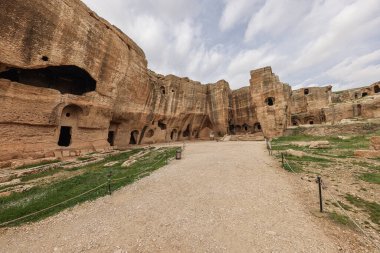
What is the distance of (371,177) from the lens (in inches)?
316

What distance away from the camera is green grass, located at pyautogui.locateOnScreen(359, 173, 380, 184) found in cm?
757

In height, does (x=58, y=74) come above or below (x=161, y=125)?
above

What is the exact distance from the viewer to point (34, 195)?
7.85 meters

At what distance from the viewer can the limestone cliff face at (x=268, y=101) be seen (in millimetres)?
27094

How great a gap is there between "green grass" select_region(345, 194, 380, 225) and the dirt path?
1.65 meters

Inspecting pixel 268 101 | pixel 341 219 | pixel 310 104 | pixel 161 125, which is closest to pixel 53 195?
pixel 341 219

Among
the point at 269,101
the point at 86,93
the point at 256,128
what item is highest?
the point at 269,101

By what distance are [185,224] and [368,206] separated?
18.7 ft

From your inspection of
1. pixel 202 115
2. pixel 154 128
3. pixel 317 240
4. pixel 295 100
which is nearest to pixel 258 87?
pixel 202 115

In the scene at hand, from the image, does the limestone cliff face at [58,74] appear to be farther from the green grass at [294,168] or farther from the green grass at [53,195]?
the green grass at [294,168]

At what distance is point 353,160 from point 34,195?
1725cm

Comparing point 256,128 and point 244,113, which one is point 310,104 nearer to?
point 256,128

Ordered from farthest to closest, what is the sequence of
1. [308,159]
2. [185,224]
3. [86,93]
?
[86,93], [308,159], [185,224]

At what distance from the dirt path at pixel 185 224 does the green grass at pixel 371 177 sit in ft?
11.1
